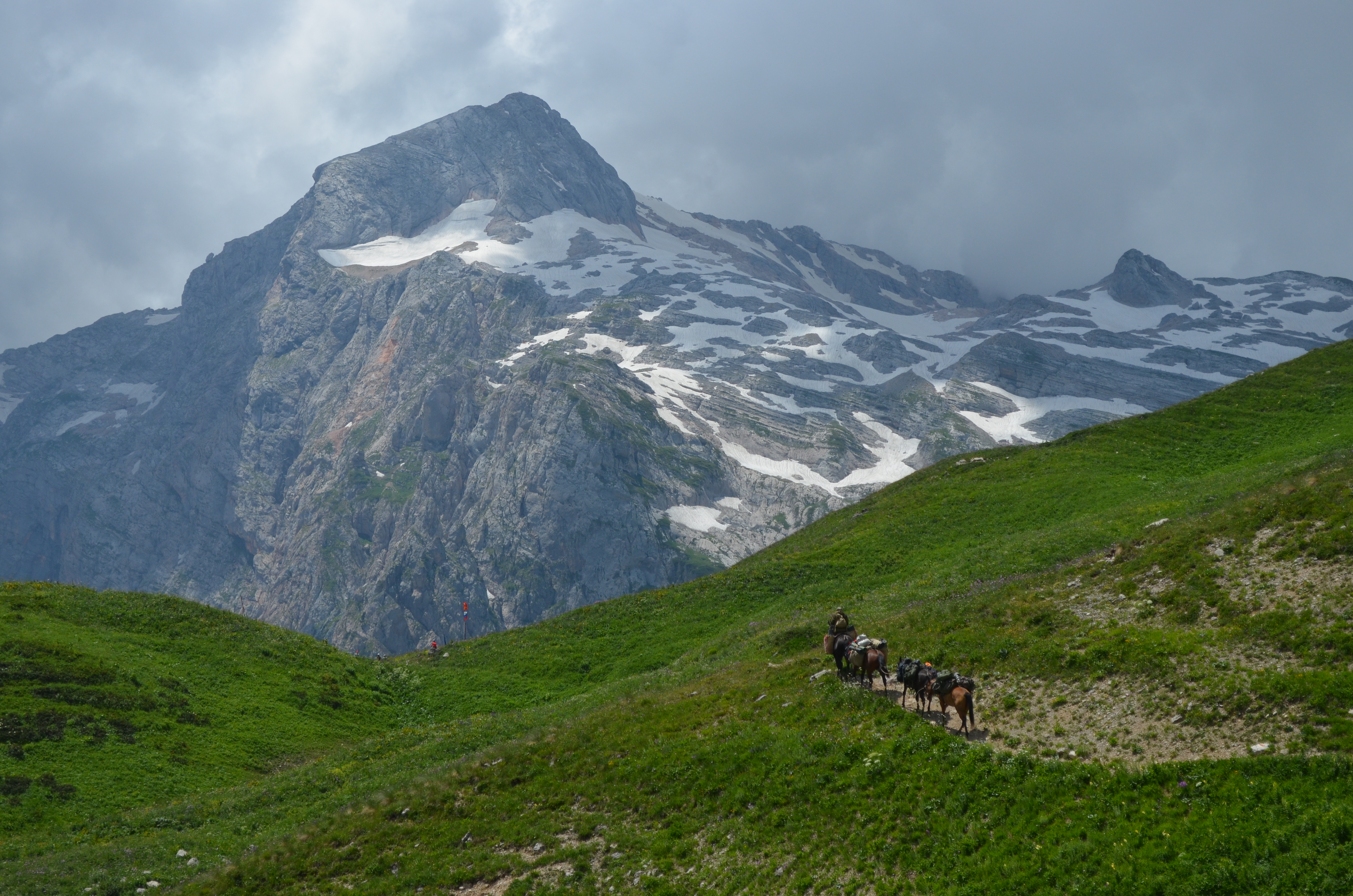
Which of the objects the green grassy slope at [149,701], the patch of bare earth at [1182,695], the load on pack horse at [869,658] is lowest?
the patch of bare earth at [1182,695]

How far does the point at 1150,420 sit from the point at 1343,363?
44.3ft

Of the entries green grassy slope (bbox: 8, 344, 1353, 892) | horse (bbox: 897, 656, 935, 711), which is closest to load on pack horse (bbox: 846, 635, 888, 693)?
green grassy slope (bbox: 8, 344, 1353, 892)

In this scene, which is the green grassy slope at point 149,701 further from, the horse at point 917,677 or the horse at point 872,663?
the horse at point 917,677

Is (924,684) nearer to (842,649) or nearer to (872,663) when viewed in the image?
(872,663)

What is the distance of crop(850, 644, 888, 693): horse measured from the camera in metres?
26.2

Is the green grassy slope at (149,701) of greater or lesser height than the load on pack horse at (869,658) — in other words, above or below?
above

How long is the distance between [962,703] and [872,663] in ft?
15.0

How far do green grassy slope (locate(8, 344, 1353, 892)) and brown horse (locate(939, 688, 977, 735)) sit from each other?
97 cm

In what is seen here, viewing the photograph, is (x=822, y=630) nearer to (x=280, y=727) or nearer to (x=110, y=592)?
(x=280, y=727)

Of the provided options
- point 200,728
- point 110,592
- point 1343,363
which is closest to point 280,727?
point 200,728

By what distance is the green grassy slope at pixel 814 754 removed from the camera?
16.7m

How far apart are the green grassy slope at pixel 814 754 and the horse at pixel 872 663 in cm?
98

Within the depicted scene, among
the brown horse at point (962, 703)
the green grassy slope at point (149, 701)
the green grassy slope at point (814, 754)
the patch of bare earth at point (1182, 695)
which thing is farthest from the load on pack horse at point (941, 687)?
the green grassy slope at point (149, 701)

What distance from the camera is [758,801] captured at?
22.4m
